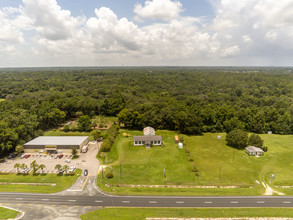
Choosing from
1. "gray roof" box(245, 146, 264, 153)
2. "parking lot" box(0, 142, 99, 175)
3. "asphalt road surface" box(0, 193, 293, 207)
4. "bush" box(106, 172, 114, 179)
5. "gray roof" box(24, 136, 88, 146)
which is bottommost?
"asphalt road surface" box(0, 193, 293, 207)

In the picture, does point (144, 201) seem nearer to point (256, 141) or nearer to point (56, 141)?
point (56, 141)

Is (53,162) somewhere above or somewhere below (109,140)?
below

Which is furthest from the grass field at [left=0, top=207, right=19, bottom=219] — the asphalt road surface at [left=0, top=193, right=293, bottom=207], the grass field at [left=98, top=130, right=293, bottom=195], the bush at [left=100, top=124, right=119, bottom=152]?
the bush at [left=100, top=124, right=119, bottom=152]

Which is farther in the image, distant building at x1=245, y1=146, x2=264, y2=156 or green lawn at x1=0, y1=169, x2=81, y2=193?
distant building at x1=245, y1=146, x2=264, y2=156

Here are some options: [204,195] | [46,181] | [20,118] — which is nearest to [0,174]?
[46,181]

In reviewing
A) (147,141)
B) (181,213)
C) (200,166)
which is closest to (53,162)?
(147,141)

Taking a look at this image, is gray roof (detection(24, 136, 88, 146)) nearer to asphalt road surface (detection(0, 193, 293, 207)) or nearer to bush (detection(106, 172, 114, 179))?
bush (detection(106, 172, 114, 179))
